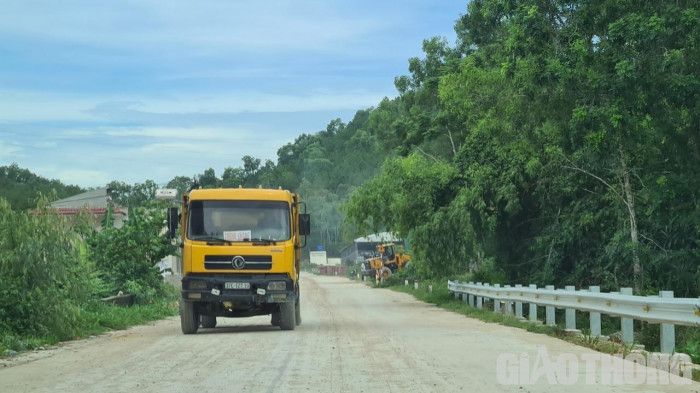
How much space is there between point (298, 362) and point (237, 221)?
301 inches

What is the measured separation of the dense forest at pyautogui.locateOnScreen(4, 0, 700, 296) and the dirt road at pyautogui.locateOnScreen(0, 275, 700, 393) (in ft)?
27.5

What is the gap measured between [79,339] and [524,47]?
1457cm

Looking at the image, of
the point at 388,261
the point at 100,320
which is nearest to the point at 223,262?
the point at 100,320

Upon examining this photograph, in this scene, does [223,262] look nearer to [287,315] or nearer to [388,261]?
[287,315]

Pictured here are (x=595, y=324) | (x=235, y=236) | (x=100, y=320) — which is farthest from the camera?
(x=100, y=320)

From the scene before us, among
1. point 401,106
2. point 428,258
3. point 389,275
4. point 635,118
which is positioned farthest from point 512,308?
point 389,275

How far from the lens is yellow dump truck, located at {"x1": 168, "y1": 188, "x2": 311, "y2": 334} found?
65.2ft

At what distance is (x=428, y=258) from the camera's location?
1491 inches

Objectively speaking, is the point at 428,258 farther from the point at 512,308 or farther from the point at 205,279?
the point at 205,279

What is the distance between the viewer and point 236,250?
65.2 ft

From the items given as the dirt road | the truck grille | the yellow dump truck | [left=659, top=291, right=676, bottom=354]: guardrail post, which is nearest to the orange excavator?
the yellow dump truck

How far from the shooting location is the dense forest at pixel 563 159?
24.5 meters

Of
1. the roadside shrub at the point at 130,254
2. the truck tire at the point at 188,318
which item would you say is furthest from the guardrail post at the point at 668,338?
the roadside shrub at the point at 130,254

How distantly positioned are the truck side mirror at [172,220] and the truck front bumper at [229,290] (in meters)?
1.03
